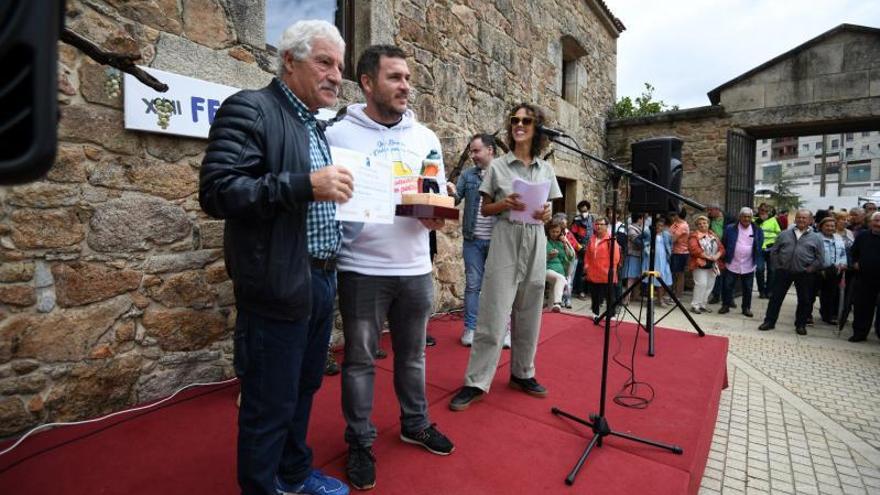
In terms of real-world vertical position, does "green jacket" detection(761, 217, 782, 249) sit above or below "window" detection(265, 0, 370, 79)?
below

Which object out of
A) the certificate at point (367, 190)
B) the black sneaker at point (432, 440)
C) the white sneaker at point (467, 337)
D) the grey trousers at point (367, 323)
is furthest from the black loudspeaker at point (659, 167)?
the certificate at point (367, 190)

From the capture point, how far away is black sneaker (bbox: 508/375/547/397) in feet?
10.2

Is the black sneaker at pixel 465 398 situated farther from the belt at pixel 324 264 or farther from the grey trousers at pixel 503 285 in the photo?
the belt at pixel 324 264

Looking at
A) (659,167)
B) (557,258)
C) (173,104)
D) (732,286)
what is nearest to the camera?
(173,104)

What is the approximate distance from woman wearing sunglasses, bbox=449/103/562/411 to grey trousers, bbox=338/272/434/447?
0.82 meters

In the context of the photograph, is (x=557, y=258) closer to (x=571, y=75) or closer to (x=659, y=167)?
(x=659, y=167)

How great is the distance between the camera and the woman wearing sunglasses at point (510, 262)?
2.93 m

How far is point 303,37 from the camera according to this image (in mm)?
1566

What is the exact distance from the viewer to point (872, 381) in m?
4.49

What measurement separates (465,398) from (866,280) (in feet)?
20.0

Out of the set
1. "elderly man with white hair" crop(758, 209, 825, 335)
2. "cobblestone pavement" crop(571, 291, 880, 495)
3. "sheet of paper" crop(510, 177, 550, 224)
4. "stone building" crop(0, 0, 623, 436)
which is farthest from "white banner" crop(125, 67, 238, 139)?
"elderly man with white hair" crop(758, 209, 825, 335)

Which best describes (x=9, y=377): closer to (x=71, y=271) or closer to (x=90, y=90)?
(x=71, y=271)

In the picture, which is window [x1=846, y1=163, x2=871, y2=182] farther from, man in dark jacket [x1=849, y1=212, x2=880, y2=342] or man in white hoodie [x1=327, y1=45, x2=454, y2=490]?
man in white hoodie [x1=327, y1=45, x2=454, y2=490]

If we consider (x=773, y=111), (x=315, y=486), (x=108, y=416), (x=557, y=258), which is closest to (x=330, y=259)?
(x=315, y=486)
